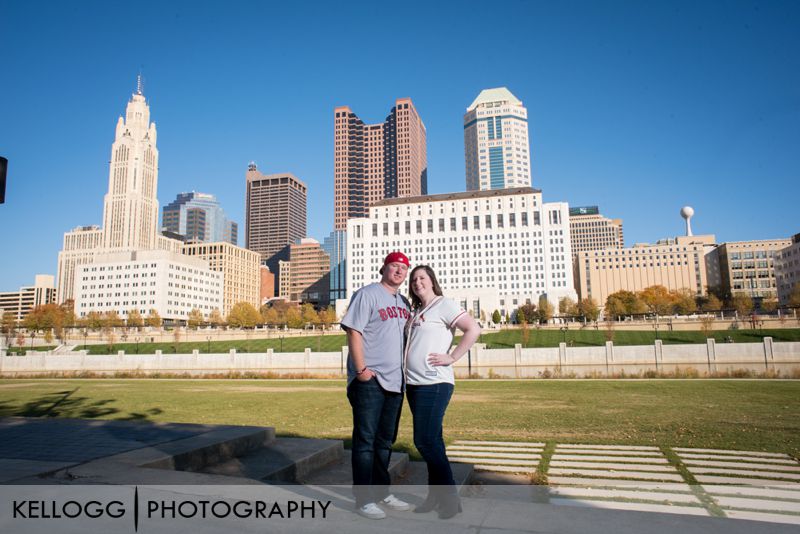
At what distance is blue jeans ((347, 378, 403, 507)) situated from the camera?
156 inches

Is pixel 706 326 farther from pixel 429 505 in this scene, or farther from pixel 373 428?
pixel 429 505

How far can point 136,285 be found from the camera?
448 ft

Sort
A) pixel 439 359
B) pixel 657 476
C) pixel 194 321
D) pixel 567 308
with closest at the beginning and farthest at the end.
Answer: pixel 439 359, pixel 657 476, pixel 567 308, pixel 194 321

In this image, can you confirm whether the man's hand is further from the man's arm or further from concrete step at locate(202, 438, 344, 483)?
concrete step at locate(202, 438, 344, 483)

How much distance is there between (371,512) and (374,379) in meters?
0.99

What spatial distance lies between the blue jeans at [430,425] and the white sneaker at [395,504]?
0.30 meters

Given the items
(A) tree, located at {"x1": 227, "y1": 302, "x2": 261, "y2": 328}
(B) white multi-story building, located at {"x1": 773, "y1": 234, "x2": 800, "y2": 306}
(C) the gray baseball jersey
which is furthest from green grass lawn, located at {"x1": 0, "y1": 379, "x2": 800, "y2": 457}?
(B) white multi-story building, located at {"x1": 773, "y1": 234, "x2": 800, "y2": 306}

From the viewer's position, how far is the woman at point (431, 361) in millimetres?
3954

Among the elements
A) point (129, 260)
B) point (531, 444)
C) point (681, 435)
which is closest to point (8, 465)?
point (531, 444)

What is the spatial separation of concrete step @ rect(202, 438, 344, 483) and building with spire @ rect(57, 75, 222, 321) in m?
142

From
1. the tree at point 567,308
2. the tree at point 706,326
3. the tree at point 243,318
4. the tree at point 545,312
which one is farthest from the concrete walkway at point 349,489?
the tree at point 243,318

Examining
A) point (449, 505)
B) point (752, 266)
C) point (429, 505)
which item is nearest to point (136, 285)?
point (429, 505)

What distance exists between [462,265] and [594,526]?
133671 mm

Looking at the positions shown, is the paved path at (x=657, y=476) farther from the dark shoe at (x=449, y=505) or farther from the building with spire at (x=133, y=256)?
the building with spire at (x=133, y=256)
